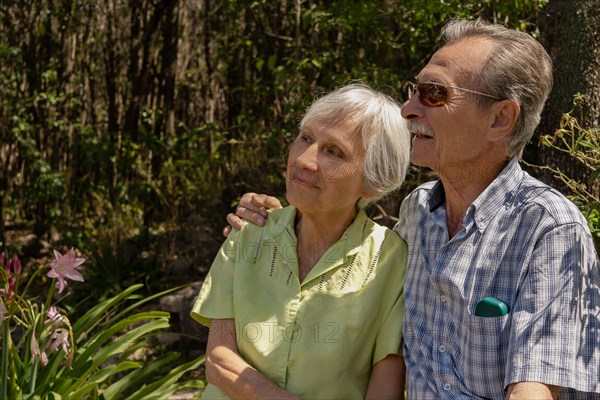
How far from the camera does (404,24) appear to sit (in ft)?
16.4

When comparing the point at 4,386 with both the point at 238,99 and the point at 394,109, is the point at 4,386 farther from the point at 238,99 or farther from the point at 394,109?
the point at 238,99

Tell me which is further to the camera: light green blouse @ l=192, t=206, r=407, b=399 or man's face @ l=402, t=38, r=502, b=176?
light green blouse @ l=192, t=206, r=407, b=399

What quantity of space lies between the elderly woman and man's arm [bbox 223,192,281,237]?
7 centimetres

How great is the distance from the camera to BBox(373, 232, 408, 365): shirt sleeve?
2.50 meters

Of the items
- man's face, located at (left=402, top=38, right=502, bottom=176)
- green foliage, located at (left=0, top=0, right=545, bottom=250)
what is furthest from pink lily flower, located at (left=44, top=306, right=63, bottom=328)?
green foliage, located at (left=0, top=0, right=545, bottom=250)

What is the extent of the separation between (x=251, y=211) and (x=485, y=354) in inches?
34.9

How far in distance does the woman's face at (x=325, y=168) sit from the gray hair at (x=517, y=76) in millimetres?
430

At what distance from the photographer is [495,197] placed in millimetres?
2312

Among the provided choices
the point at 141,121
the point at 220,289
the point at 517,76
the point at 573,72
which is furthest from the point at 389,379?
the point at 141,121

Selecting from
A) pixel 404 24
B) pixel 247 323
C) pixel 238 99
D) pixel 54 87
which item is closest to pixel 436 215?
pixel 247 323

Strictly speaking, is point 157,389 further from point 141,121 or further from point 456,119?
point 141,121

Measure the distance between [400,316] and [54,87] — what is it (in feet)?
18.8

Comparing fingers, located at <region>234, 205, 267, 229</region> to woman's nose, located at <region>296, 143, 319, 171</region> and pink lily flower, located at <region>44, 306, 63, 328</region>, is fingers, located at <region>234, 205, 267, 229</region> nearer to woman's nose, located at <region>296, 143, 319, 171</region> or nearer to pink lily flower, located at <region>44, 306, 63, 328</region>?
woman's nose, located at <region>296, 143, 319, 171</region>

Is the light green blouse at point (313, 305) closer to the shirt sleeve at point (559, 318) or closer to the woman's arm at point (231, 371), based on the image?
the woman's arm at point (231, 371)
